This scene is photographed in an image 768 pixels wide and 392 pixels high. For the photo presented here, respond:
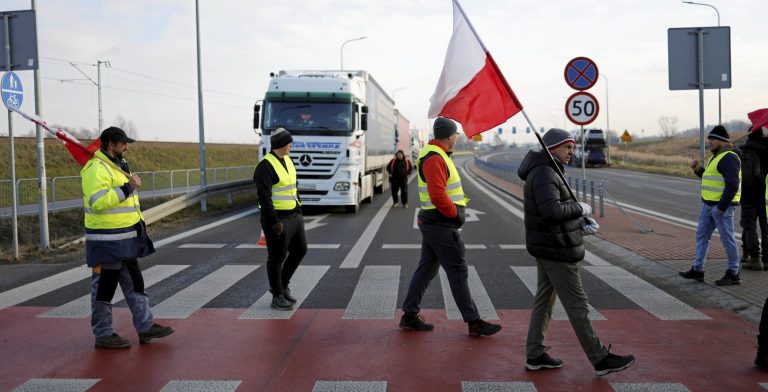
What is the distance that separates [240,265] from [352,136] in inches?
318

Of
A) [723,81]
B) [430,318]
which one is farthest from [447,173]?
[723,81]

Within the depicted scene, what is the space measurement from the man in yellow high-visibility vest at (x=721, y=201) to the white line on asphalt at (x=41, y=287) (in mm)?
7695

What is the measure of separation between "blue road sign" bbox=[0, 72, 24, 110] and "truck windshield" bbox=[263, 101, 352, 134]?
6.94 m

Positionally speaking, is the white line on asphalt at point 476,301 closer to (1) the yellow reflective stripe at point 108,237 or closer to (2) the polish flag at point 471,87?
(2) the polish flag at point 471,87

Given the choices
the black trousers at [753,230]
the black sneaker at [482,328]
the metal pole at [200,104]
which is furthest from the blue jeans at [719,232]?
the metal pole at [200,104]

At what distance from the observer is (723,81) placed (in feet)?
34.4

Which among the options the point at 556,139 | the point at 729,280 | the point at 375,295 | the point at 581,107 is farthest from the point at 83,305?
the point at 581,107

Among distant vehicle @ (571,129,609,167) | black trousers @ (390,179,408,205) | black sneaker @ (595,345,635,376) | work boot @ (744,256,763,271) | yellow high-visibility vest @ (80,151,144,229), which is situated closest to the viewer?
black sneaker @ (595,345,635,376)

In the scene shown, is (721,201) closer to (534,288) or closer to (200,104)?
(534,288)

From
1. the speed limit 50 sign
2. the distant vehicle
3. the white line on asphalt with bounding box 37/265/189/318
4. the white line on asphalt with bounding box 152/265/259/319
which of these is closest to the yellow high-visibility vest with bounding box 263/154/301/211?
the white line on asphalt with bounding box 152/265/259/319

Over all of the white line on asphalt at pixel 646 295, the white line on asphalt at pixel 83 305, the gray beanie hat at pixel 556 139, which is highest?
the gray beanie hat at pixel 556 139

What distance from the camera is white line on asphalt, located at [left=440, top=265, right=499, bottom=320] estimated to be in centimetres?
687

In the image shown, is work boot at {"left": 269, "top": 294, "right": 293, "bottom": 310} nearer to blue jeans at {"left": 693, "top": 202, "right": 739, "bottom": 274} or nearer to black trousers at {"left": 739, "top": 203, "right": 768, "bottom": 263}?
blue jeans at {"left": 693, "top": 202, "right": 739, "bottom": 274}

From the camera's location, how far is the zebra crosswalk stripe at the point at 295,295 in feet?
22.6
